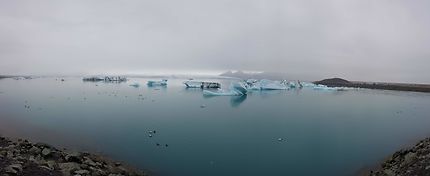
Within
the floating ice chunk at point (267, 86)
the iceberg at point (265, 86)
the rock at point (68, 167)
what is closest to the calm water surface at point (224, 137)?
the rock at point (68, 167)

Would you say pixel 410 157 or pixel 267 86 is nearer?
pixel 410 157

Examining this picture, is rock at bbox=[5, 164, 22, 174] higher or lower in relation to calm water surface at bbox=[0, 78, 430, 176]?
higher

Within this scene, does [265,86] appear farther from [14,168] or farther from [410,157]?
[14,168]

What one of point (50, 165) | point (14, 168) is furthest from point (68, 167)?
point (14, 168)

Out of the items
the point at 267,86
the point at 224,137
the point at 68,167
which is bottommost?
the point at 224,137

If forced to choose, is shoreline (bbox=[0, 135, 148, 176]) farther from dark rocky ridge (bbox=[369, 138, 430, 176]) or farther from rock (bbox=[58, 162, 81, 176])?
dark rocky ridge (bbox=[369, 138, 430, 176])

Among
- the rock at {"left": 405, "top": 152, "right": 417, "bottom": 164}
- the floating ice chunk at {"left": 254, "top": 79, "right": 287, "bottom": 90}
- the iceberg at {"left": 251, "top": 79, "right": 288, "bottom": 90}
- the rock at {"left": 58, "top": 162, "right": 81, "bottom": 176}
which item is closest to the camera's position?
the rock at {"left": 58, "top": 162, "right": 81, "bottom": 176}

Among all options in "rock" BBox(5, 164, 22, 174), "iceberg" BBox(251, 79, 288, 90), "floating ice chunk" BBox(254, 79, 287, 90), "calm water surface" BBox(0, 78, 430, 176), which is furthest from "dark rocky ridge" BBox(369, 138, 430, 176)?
"floating ice chunk" BBox(254, 79, 287, 90)

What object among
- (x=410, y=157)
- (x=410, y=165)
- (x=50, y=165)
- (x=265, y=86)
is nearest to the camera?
(x=50, y=165)
